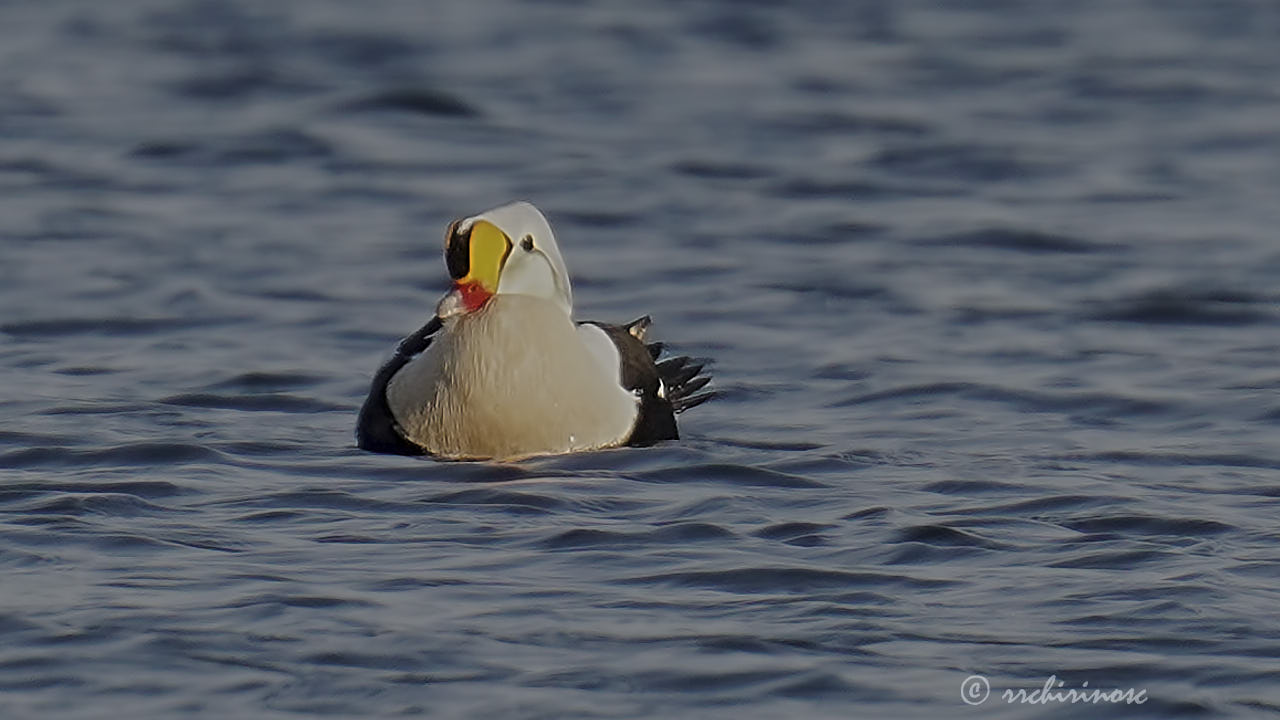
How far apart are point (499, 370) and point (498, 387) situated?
6 centimetres

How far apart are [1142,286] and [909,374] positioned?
2.54m

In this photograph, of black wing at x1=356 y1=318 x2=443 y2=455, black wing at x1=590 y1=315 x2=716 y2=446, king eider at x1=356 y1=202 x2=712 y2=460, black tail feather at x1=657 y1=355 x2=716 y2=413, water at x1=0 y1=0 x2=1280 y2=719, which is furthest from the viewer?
black tail feather at x1=657 y1=355 x2=716 y2=413

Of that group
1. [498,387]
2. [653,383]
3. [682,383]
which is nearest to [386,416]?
[498,387]

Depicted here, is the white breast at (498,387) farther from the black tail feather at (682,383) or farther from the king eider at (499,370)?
the black tail feather at (682,383)

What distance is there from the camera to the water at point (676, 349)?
22.1 ft

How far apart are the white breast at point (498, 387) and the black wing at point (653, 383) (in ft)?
1.36

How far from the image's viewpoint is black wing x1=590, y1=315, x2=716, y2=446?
941cm

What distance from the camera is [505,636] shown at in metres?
6.81

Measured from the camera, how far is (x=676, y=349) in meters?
11.8

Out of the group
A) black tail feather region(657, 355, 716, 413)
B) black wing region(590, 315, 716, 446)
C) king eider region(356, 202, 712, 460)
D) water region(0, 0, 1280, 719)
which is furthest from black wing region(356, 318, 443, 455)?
black tail feather region(657, 355, 716, 413)

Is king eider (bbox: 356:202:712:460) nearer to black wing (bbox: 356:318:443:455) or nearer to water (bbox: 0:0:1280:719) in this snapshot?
black wing (bbox: 356:318:443:455)

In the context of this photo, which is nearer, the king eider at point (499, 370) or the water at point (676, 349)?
the water at point (676, 349)

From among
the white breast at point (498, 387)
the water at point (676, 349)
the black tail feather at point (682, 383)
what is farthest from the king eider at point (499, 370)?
the black tail feather at point (682, 383)

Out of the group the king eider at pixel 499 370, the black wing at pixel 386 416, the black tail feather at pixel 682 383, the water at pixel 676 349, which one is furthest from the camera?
the black tail feather at pixel 682 383
